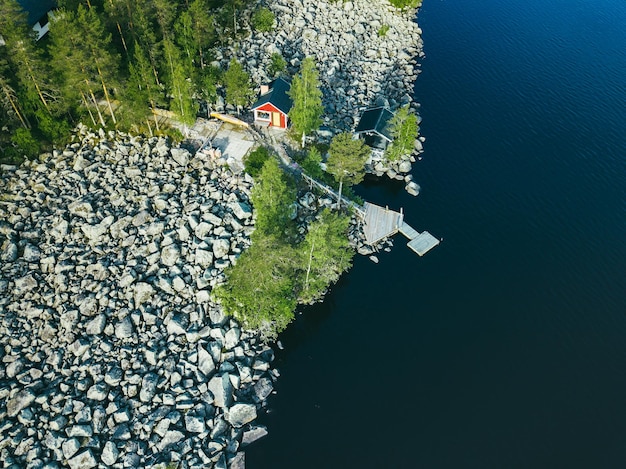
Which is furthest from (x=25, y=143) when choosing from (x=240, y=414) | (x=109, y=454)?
(x=240, y=414)

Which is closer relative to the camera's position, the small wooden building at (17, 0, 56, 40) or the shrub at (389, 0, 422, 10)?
the small wooden building at (17, 0, 56, 40)

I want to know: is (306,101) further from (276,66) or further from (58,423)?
(58,423)

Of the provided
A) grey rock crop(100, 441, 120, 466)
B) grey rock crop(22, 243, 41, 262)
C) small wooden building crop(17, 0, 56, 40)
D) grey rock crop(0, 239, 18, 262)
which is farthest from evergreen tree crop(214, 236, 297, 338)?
small wooden building crop(17, 0, 56, 40)

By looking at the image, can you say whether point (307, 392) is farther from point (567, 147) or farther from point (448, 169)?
point (567, 147)

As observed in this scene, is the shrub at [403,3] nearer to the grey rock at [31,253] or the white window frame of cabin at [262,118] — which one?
the white window frame of cabin at [262,118]

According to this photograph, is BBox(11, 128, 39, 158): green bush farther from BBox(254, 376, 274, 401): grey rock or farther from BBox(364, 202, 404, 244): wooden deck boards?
BBox(364, 202, 404, 244): wooden deck boards

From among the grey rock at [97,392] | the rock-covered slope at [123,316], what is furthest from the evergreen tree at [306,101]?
the grey rock at [97,392]
